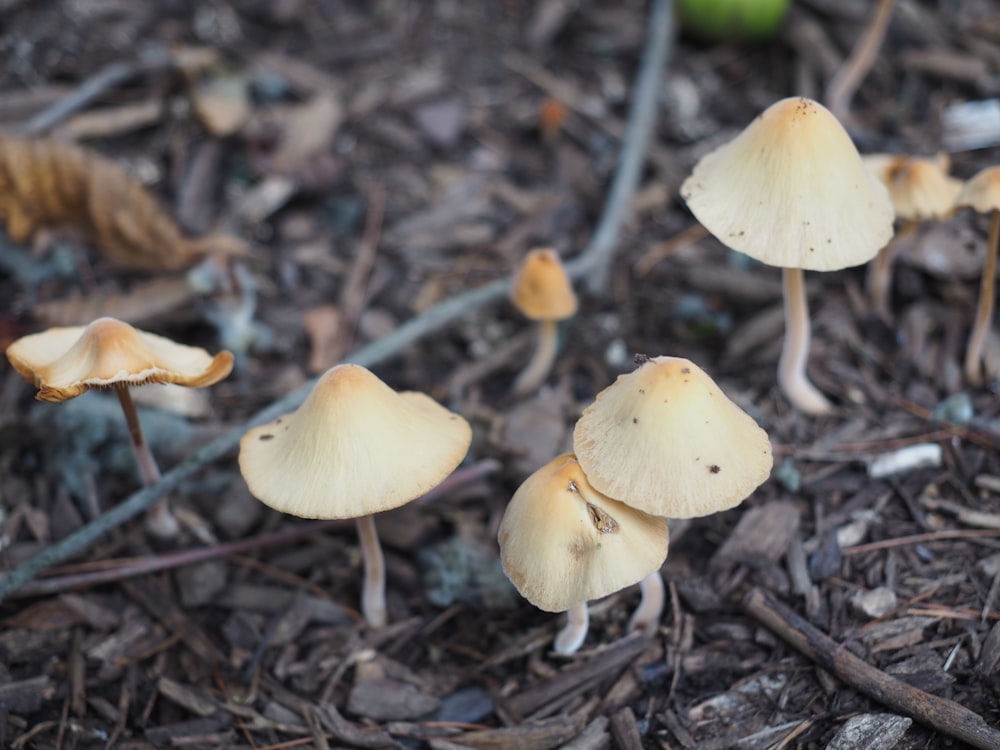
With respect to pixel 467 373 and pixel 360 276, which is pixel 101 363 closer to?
pixel 467 373

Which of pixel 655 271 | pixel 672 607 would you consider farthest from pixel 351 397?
pixel 655 271

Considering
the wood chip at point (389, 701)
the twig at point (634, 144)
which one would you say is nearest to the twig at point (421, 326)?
the twig at point (634, 144)

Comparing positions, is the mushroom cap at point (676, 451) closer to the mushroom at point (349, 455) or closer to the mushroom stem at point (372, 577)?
the mushroom at point (349, 455)

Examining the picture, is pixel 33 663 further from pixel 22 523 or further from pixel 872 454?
pixel 872 454

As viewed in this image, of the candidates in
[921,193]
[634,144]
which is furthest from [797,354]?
[634,144]

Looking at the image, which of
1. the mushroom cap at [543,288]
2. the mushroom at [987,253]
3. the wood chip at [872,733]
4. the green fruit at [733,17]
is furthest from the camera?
the green fruit at [733,17]

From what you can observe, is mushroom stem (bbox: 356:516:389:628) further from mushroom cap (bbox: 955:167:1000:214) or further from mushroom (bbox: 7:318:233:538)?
mushroom cap (bbox: 955:167:1000:214)
